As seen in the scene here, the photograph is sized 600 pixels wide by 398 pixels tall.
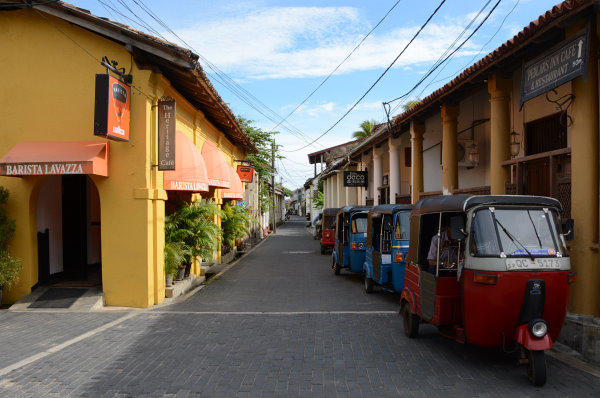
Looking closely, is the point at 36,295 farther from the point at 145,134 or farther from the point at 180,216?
the point at 145,134

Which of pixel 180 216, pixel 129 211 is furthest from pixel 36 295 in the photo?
pixel 180 216

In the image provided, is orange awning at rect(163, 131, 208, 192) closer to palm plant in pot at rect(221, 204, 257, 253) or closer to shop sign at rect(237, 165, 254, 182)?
palm plant in pot at rect(221, 204, 257, 253)

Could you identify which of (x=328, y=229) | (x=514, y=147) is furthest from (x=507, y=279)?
(x=328, y=229)

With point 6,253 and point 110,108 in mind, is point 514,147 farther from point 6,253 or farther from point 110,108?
point 6,253

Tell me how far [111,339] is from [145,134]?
4.46 metres

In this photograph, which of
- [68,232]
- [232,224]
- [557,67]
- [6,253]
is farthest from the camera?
[232,224]

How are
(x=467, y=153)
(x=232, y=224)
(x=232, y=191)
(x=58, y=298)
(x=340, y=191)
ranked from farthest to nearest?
(x=340, y=191), (x=232, y=224), (x=232, y=191), (x=467, y=153), (x=58, y=298)


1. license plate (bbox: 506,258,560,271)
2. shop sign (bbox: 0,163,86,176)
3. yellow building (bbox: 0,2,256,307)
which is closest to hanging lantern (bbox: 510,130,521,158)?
license plate (bbox: 506,258,560,271)

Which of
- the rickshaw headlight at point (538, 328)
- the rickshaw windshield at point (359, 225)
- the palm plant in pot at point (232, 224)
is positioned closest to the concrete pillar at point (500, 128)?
the rickshaw headlight at point (538, 328)

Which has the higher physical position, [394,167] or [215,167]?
[394,167]

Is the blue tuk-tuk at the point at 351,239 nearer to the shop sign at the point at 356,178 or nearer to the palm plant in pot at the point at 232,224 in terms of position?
the palm plant in pot at the point at 232,224

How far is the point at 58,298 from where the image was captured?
34.3 ft

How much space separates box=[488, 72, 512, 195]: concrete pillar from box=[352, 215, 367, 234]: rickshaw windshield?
5.62 metres

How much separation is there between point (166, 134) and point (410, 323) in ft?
21.7
